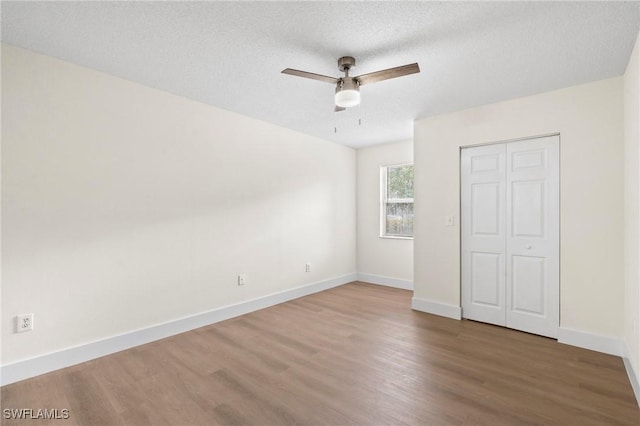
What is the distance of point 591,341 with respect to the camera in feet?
9.23

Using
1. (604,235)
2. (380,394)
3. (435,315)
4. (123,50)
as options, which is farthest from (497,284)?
(123,50)

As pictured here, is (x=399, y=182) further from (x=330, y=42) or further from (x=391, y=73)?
(x=330, y=42)

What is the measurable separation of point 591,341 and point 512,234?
1.17 m


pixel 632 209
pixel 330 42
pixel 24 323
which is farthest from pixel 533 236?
pixel 24 323

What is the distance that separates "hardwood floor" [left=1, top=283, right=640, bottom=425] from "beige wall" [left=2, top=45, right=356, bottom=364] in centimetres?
46

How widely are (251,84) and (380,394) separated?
2.87m

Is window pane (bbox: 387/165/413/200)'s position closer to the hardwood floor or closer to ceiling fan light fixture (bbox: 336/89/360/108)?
the hardwood floor

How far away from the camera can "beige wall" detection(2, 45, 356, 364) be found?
2328mm

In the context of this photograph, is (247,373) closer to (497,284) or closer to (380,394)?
(380,394)

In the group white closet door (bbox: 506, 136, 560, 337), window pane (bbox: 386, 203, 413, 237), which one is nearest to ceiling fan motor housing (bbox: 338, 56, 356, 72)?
white closet door (bbox: 506, 136, 560, 337)

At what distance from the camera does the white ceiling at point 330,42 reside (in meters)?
1.88

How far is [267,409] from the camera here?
6.47ft

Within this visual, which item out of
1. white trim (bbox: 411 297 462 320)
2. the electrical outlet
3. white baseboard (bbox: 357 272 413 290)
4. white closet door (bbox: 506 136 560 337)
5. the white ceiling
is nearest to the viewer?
the white ceiling

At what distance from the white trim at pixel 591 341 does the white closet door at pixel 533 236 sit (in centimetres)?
8
